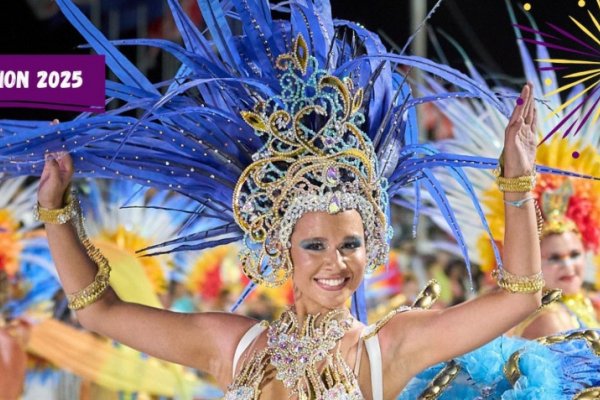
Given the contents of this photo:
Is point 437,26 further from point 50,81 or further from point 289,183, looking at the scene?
point 289,183

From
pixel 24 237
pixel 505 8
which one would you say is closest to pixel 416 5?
pixel 505 8

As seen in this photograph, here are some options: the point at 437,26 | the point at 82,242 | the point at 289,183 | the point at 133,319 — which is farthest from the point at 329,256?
the point at 437,26

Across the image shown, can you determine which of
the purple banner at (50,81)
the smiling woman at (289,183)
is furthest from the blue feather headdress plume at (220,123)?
the purple banner at (50,81)

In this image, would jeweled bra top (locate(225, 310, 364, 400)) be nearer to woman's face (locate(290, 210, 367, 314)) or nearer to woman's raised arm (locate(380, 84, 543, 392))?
woman's face (locate(290, 210, 367, 314))

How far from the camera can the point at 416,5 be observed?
5648 millimetres

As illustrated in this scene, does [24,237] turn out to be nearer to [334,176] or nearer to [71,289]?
[71,289]

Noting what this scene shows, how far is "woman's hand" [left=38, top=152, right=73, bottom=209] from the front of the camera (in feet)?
9.09

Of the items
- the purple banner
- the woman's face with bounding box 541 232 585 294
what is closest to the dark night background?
the purple banner

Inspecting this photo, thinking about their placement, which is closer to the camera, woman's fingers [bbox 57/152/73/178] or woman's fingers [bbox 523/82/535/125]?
woman's fingers [bbox 523/82/535/125]

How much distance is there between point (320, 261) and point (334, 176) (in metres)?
0.20

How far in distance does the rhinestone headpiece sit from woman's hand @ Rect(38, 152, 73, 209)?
425 mm

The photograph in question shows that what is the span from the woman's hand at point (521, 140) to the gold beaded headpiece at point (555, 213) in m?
2.98

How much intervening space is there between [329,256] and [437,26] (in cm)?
328

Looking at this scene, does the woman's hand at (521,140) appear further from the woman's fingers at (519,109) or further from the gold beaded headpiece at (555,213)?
the gold beaded headpiece at (555,213)
